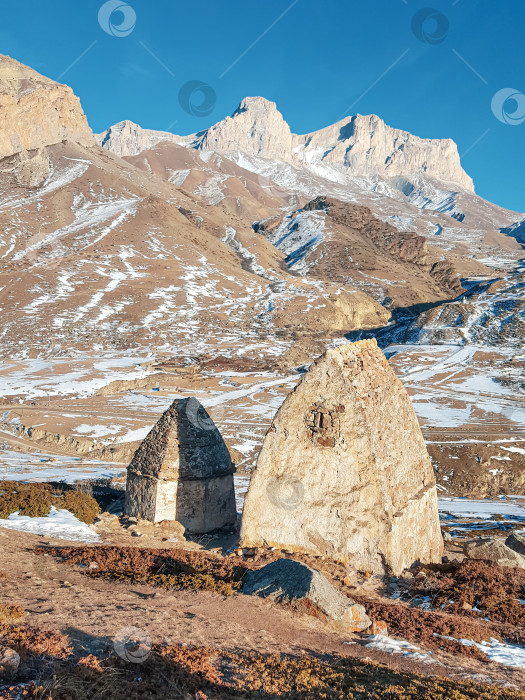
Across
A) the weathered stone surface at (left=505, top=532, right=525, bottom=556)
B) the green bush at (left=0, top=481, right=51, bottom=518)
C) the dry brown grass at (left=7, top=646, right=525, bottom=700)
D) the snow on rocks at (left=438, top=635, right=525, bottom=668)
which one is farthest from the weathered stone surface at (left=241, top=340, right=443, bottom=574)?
the green bush at (left=0, top=481, right=51, bottom=518)

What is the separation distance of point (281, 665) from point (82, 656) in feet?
9.78

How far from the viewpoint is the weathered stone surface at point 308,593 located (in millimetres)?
10422

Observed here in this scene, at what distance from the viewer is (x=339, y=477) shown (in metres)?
14.6

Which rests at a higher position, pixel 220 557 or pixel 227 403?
pixel 227 403

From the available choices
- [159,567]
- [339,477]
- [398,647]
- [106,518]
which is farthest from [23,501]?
[398,647]

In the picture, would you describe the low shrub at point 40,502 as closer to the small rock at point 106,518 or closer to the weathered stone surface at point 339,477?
the small rock at point 106,518

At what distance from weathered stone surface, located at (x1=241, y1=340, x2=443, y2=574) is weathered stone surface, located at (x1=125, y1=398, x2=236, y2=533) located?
3635mm

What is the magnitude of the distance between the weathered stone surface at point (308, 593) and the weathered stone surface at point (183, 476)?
264 inches

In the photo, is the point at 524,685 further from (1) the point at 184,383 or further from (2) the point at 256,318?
(2) the point at 256,318

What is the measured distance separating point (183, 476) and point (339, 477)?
6122 millimetres

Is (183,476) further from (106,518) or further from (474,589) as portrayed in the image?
(474,589)

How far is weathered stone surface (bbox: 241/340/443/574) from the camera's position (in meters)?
14.3

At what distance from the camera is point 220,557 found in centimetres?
1413

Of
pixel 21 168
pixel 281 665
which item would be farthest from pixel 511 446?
pixel 21 168
